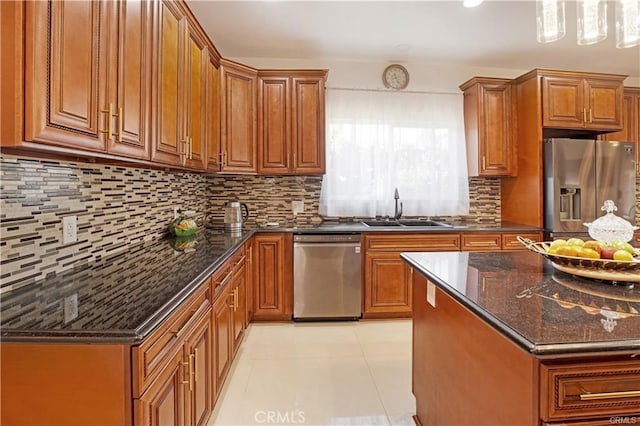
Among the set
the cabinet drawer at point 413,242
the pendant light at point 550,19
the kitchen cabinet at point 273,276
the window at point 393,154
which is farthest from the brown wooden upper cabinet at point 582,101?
the kitchen cabinet at point 273,276

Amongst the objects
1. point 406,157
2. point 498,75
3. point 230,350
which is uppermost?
point 498,75

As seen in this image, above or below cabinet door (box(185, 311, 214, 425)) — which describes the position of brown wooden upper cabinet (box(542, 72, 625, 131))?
above

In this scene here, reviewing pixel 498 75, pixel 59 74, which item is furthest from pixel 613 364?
pixel 498 75

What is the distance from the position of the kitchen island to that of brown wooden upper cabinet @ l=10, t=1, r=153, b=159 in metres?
1.41

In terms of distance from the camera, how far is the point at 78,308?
1.09 meters

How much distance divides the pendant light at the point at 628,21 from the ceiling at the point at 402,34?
3.43 ft

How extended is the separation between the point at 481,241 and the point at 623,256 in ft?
6.82

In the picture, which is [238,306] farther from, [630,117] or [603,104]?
[630,117]

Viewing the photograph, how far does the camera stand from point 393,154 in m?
3.69

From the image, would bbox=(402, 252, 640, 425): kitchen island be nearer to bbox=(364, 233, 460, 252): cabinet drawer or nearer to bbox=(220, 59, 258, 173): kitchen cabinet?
bbox=(364, 233, 460, 252): cabinet drawer

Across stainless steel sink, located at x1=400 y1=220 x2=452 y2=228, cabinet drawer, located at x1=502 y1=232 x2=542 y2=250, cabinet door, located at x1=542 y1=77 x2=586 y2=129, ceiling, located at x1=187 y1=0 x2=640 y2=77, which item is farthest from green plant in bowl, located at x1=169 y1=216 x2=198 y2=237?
cabinet door, located at x1=542 y1=77 x2=586 y2=129

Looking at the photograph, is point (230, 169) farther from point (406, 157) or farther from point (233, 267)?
point (406, 157)

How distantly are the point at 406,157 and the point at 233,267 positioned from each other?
91.4 inches

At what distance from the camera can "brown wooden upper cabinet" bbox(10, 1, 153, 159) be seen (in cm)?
92
